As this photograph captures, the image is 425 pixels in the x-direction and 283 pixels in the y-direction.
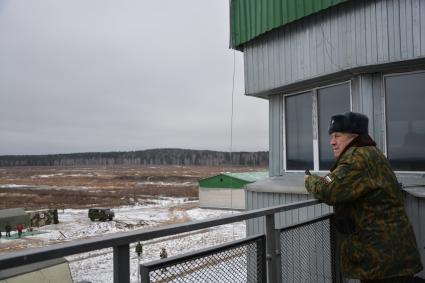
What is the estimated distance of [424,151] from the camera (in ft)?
17.1

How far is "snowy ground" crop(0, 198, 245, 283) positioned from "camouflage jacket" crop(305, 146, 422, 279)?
9115 millimetres

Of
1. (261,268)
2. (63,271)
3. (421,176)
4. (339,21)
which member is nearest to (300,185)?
(421,176)

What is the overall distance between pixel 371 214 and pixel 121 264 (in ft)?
5.49

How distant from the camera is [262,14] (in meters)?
7.03

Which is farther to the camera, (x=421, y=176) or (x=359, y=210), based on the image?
(x=421, y=176)

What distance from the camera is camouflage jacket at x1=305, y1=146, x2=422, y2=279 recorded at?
272 cm

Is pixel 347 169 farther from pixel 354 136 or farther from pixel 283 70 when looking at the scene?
pixel 283 70

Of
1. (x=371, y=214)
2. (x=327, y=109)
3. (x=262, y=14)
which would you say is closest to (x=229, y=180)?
(x=262, y=14)

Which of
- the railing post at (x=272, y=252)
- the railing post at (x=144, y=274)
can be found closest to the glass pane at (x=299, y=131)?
the railing post at (x=272, y=252)

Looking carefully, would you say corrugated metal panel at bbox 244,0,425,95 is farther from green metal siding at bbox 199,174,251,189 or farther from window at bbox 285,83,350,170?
green metal siding at bbox 199,174,251,189

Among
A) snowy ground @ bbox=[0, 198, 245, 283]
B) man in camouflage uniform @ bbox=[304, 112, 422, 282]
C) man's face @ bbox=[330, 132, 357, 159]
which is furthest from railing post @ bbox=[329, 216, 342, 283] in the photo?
snowy ground @ bbox=[0, 198, 245, 283]

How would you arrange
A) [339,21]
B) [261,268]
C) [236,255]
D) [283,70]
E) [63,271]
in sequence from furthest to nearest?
[63,271] → [283,70] → [339,21] → [261,268] → [236,255]

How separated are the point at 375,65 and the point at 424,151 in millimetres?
1243

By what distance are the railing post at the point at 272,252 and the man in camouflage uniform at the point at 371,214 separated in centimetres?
58
